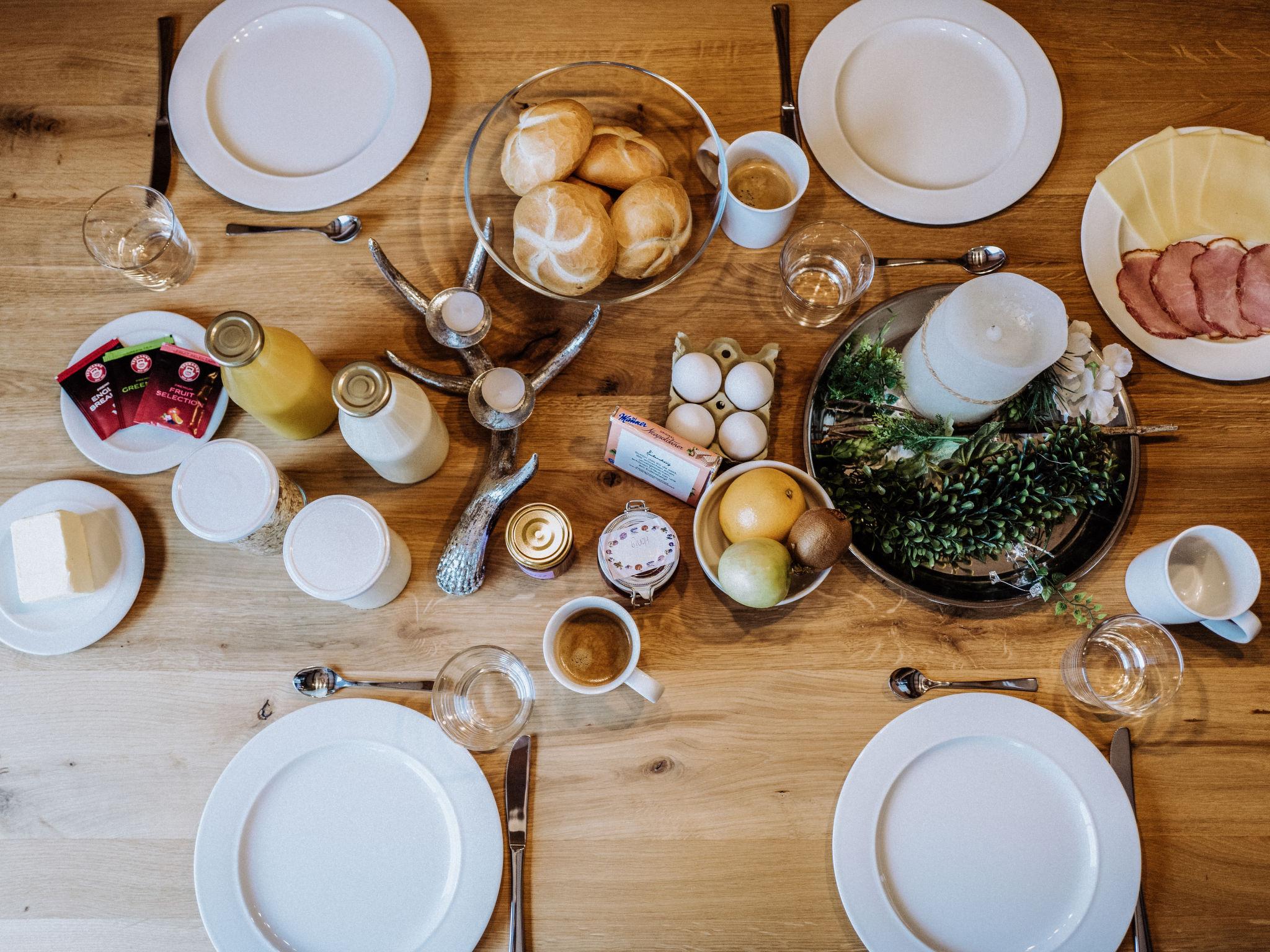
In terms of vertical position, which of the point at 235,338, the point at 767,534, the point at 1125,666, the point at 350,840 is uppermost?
the point at 235,338

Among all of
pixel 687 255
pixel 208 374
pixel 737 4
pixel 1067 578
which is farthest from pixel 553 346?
pixel 1067 578

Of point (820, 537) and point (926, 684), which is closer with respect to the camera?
point (820, 537)

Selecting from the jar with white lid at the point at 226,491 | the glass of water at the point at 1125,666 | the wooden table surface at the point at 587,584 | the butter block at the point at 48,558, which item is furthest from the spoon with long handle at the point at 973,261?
the butter block at the point at 48,558

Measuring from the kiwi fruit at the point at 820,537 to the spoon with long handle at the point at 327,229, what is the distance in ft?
2.37

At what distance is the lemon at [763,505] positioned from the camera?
2.79 ft

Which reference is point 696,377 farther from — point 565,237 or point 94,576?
point 94,576

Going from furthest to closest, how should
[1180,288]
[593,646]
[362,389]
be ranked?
[1180,288] < [593,646] < [362,389]

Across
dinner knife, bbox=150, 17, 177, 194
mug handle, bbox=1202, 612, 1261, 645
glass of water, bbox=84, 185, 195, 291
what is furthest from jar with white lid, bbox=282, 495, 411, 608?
mug handle, bbox=1202, 612, 1261, 645

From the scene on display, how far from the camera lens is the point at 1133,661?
941 millimetres

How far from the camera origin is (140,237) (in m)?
1.06

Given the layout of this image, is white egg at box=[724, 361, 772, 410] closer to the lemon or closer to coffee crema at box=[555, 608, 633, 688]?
the lemon

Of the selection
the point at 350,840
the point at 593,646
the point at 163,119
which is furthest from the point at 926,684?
the point at 163,119

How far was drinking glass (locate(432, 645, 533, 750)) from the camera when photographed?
880 millimetres

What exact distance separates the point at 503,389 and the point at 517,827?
51 centimetres
